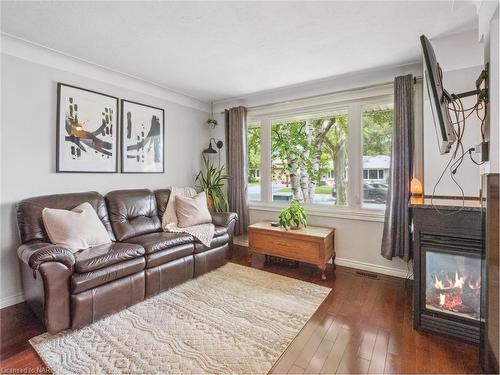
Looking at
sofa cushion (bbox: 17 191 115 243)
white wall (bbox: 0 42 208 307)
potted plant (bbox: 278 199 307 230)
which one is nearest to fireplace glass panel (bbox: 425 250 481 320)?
potted plant (bbox: 278 199 307 230)

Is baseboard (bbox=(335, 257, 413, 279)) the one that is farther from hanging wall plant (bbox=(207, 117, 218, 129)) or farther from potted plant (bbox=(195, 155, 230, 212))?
hanging wall plant (bbox=(207, 117, 218, 129))

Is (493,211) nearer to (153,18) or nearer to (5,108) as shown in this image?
(153,18)

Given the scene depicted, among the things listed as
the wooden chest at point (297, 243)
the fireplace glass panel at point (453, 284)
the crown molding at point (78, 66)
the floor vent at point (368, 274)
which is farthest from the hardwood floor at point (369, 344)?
the crown molding at point (78, 66)

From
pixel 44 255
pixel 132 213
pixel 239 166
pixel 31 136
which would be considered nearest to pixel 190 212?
pixel 132 213

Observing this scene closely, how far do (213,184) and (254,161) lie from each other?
2.52 ft

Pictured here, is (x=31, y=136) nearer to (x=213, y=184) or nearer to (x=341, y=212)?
(x=213, y=184)

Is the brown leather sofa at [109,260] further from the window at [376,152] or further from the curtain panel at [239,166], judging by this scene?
the window at [376,152]

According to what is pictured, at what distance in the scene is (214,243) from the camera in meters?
3.06

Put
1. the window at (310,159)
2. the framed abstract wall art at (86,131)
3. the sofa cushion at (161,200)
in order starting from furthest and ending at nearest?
the window at (310,159) < the sofa cushion at (161,200) < the framed abstract wall art at (86,131)

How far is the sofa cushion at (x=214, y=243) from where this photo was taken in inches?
113

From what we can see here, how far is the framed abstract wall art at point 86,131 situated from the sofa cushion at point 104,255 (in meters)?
1.06

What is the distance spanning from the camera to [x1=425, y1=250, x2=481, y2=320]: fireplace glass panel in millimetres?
1799

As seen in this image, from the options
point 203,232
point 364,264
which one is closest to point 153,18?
point 203,232

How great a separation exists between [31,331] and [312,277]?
8.53 ft
